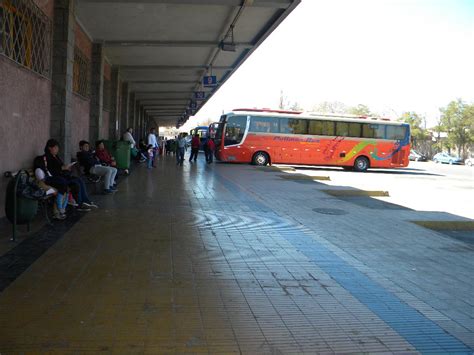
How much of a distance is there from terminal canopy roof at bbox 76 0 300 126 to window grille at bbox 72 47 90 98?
87 centimetres

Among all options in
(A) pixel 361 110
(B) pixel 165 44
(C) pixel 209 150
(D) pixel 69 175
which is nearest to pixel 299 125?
(C) pixel 209 150

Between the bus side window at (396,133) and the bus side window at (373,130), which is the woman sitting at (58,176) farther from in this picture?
the bus side window at (396,133)

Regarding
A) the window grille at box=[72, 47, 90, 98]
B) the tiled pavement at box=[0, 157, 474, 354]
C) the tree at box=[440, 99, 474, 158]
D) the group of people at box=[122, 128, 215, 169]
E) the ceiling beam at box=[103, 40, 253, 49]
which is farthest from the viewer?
the tree at box=[440, 99, 474, 158]

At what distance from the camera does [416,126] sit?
73.4m

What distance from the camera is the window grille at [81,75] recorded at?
43.5 ft

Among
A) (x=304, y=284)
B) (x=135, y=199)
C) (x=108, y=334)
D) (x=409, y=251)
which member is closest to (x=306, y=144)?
(x=135, y=199)

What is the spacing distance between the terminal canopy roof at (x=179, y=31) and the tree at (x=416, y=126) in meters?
56.7

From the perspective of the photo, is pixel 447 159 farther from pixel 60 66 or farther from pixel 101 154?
pixel 60 66

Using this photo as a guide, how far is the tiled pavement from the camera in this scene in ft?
11.7

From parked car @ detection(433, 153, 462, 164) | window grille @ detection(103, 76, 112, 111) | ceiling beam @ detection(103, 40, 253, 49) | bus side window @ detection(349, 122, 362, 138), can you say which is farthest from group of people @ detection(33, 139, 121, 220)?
parked car @ detection(433, 153, 462, 164)

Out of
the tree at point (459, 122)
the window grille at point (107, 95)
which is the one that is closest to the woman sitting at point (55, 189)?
the window grille at point (107, 95)

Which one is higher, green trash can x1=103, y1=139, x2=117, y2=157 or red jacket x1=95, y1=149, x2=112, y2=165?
green trash can x1=103, y1=139, x2=117, y2=157

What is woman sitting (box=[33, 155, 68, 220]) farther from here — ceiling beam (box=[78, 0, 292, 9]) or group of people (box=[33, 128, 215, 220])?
ceiling beam (box=[78, 0, 292, 9])

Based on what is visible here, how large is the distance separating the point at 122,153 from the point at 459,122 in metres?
56.3
